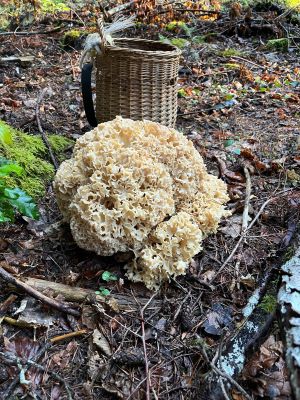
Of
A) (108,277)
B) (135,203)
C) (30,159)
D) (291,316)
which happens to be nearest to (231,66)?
(30,159)

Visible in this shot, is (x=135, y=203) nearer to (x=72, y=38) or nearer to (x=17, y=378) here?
(x=17, y=378)

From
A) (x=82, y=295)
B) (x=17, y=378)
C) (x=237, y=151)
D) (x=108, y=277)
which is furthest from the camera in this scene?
(x=237, y=151)


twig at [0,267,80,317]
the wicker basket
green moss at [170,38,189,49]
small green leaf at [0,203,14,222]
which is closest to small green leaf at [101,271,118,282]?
twig at [0,267,80,317]

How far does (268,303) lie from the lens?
220cm

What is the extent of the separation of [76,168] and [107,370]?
1330 mm

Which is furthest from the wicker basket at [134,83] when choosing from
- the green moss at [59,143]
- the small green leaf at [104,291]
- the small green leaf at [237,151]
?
the small green leaf at [104,291]

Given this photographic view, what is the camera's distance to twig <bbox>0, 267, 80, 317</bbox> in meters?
2.27

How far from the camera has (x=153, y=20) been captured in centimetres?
779

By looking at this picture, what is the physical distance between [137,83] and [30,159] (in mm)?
1219

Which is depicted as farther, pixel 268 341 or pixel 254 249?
pixel 254 249

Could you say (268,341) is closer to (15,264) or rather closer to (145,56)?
(15,264)

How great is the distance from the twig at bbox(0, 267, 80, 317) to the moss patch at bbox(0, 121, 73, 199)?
1028mm

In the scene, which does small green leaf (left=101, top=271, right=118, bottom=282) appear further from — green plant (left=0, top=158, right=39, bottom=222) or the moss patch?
the moss patch

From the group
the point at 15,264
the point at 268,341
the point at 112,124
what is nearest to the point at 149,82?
the point at 112,124
